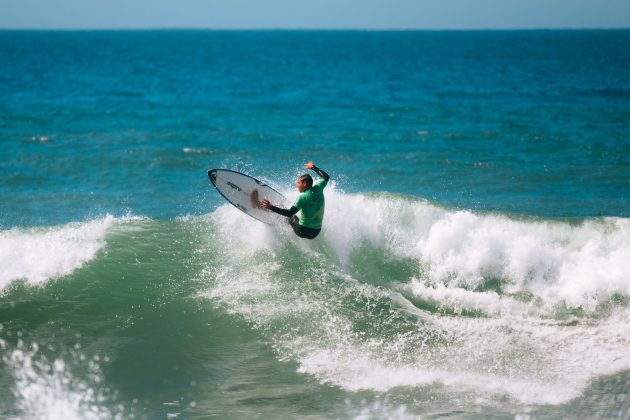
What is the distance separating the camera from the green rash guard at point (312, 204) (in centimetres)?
1057

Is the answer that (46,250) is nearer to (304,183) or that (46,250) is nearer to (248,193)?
(248,193)

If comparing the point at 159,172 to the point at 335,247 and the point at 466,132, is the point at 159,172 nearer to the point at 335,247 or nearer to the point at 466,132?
the point at 335,247

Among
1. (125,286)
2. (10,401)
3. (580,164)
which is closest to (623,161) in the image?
(580,164)

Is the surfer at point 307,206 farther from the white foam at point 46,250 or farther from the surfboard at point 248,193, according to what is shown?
the white foam at point 46,250

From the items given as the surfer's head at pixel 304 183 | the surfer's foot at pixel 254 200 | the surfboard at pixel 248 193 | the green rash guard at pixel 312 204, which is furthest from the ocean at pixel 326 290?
the surfer's head at pixel 304 183

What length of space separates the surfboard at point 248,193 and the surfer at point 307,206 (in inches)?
26.5

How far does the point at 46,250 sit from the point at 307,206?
465cm

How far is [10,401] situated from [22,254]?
3.90 meters

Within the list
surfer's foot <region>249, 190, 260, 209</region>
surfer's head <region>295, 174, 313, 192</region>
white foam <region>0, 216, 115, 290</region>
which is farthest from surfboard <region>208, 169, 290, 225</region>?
white foam <region>0, 216, 115, 290</region>

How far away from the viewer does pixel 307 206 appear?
35.1ft

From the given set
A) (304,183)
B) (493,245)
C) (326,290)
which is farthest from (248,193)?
(493,245)

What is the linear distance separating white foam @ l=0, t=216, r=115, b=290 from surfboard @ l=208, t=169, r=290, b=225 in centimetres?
244

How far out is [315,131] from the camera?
26031 millimetres

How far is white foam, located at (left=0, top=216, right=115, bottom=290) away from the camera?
11.2 m
